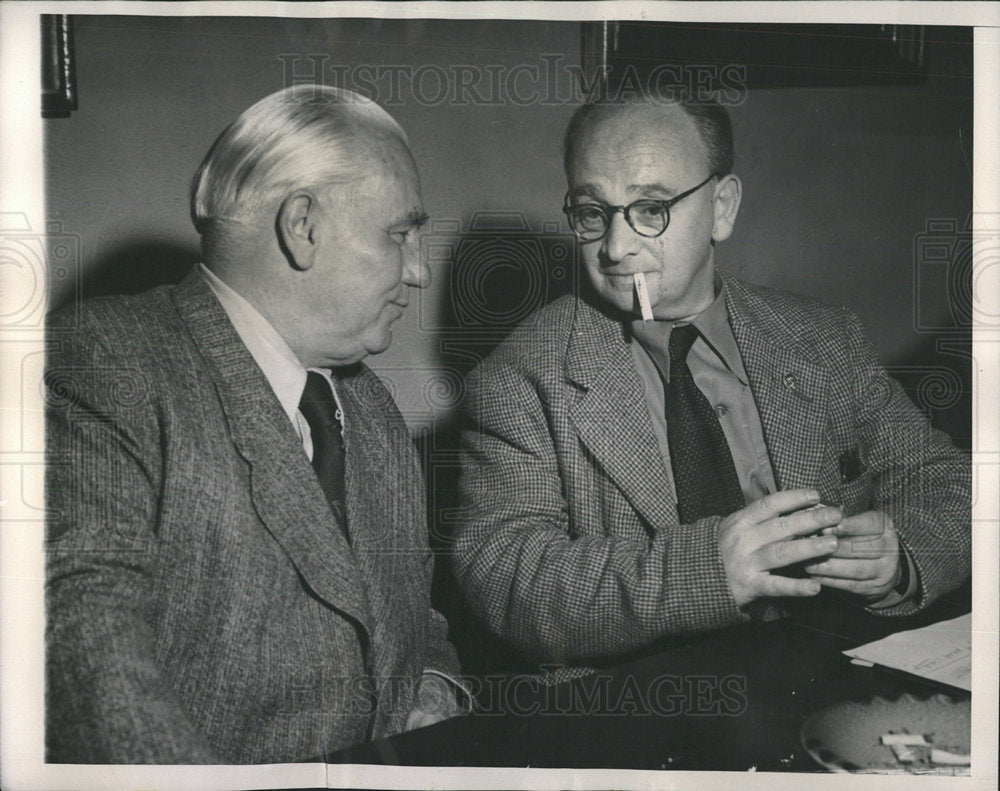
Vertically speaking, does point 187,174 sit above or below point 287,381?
above

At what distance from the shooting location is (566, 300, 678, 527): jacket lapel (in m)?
1.13

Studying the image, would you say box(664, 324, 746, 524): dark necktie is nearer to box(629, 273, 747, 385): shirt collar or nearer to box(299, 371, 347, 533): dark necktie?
box(629, 273, 747, 385): shirt collar

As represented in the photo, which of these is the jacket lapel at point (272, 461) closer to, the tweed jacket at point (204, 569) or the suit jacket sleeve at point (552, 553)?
the tweed jacket at point (204, 569)

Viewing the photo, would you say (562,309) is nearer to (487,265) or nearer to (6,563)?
(487,265)

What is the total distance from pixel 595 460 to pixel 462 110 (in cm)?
47

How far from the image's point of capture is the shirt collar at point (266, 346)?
3.63 feet

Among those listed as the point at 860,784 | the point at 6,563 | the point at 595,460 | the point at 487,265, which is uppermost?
the point at 487,265

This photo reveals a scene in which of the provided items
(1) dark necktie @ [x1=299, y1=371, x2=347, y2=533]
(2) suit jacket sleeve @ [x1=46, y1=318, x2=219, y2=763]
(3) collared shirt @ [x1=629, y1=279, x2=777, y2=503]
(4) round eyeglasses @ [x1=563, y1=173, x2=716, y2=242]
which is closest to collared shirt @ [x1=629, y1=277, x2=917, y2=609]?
(3) collared shirt @ [x1=629, y1=279, x2=777, y2=503]

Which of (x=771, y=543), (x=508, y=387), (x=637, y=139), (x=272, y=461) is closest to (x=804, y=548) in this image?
(x=771, y=543)

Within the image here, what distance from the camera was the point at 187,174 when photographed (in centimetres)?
115

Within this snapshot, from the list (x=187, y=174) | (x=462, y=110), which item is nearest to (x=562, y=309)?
(x=462, y=110)

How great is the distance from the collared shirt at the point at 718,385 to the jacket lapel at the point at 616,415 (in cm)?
2

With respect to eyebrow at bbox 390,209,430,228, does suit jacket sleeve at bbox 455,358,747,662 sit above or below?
below

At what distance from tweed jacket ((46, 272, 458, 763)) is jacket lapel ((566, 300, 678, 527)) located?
0.88 ft
